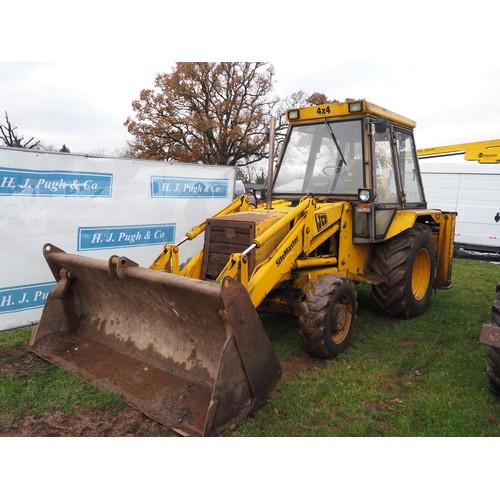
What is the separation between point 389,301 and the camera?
5.62 meters

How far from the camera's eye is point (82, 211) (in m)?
5.39

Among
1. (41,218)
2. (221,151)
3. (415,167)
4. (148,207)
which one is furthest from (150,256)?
(221,151)

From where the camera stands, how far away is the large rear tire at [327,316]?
14.0 ft

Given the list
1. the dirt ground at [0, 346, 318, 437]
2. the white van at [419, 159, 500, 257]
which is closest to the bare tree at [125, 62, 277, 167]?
the white van at [419, 159, 500, 257]

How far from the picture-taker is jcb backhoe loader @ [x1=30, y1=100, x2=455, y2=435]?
11.2 ft

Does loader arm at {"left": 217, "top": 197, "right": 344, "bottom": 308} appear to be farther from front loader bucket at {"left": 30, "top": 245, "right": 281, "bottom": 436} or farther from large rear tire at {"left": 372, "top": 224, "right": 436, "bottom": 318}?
large rear tire at {"left": 372, "top": 224, "right": 436, "bottom": 318}

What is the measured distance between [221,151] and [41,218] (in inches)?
677

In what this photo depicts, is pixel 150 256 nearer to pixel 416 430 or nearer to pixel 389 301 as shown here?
pixel 389 301

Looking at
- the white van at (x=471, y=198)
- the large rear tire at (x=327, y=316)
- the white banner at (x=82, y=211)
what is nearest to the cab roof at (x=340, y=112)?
the white banner at (x=82, y=211)

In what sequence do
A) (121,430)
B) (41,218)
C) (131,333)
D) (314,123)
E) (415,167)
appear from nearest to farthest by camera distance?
(121,430)
(131,333)
(41,218)
(314,123)
(415,167)

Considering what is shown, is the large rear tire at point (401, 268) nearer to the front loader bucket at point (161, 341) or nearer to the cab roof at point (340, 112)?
the cab roof at point (340, 112)

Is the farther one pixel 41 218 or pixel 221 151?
pixel 221 151

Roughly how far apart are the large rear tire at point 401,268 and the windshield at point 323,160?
100 centimetres

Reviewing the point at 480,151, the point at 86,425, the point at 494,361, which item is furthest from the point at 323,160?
the point at 480,151
